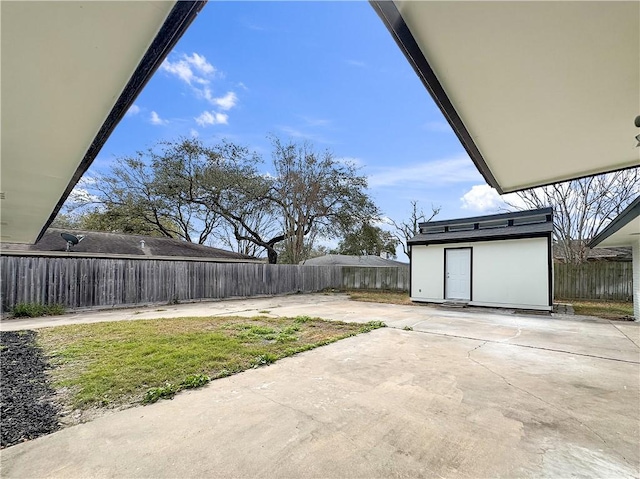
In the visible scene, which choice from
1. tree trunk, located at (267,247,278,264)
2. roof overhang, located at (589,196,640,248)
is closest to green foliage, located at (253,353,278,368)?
roof overhang, located at (589,196,640,248)

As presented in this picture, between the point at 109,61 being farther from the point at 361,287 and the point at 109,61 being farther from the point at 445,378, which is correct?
the point at 361,287

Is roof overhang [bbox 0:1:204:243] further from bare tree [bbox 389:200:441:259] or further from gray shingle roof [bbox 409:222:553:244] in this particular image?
bare tree [bbox 389:200:441:259]

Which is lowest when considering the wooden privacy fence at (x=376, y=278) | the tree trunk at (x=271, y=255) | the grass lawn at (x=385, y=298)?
the grass lawn at (x=385, y=298)

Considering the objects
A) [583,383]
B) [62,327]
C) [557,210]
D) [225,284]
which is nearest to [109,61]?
[583,383]

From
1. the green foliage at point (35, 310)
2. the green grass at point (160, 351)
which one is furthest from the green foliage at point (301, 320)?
the green foliage at point (35, 310)

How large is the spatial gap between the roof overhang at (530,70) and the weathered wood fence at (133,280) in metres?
10.5

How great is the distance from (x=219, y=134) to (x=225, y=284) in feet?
30.7

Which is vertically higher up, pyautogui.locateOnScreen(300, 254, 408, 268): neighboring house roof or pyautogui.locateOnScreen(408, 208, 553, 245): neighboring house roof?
pyautogui.locateOnScreen(408, 208, 553, 245): neighboring house roof

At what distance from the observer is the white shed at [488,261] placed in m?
8.85

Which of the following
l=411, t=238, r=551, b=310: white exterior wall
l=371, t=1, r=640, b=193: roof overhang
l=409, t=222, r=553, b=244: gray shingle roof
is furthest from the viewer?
l=409, t=222, r=553, b=244: gray shingle roof

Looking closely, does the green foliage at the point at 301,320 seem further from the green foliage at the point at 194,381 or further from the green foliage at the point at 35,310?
the green foliage at the point at 35,310

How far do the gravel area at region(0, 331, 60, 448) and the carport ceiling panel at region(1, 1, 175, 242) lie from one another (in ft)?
6.86

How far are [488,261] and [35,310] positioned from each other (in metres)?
12.9

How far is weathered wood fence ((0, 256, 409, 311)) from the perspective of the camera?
7895 mm
